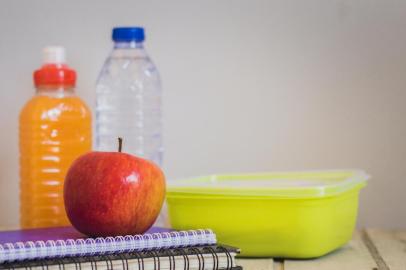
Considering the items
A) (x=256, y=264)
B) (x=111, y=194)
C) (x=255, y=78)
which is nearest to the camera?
(x=111, y=194)

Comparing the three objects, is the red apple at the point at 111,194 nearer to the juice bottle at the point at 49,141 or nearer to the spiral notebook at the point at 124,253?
the spiral notebook at the point at 124,253

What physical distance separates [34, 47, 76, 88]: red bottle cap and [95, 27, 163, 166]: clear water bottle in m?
0.17

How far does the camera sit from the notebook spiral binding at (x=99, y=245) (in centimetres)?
97

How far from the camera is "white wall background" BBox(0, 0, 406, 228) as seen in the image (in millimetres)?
1636

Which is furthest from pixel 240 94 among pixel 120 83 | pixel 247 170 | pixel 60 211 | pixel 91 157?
pixel 91 157

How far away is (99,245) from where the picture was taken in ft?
3.34

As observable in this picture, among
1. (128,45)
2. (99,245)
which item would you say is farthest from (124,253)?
(128,45)

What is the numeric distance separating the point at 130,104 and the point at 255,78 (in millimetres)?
277

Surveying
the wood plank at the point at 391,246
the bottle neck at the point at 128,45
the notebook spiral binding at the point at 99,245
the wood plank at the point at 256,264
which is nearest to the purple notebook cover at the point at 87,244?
the notebook spiral binding at the point at 99,245

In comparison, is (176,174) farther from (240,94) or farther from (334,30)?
(334,30)

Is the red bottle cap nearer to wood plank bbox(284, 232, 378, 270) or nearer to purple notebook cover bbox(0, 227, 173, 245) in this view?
purple notebook cover bbox(0, 227, 173, 245)

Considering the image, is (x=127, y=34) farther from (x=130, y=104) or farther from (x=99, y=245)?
(x=99, y=245)

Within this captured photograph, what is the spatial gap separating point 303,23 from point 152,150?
0.40 metres

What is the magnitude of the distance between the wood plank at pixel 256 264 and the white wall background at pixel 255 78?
1.42 feet
